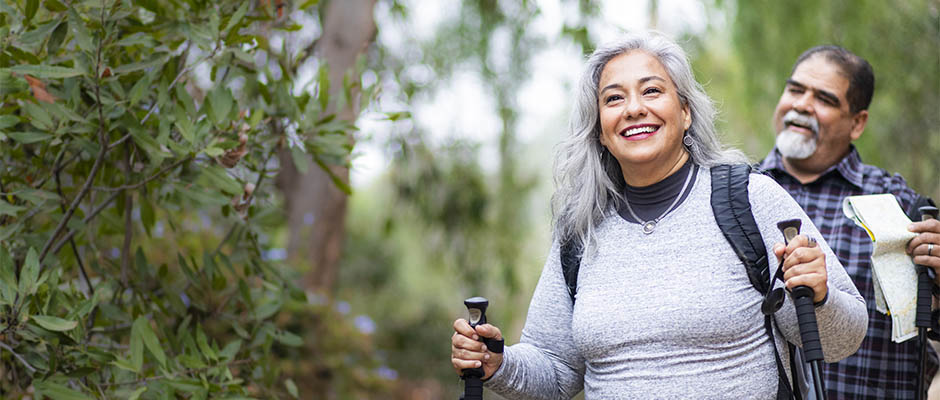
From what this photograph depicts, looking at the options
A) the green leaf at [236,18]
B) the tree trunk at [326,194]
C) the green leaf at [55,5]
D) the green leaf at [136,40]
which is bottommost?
the tree trunk at [326,194]

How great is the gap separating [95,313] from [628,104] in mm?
1701

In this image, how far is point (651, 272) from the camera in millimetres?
1975

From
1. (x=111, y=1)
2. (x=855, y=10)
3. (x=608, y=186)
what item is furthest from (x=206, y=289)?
(x=855, y=10)

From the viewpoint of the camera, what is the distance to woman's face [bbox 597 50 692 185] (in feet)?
6.70

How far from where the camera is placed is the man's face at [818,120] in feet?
9.16

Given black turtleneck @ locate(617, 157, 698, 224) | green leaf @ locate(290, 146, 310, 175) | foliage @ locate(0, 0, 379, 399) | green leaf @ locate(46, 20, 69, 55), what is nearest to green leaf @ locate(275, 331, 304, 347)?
foliage @ locate(0, 0, 379, 399)

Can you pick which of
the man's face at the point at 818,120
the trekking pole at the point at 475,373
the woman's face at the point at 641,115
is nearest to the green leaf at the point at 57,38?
the trekking pole at the point at 475,373

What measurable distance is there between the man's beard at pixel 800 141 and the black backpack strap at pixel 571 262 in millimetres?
1038

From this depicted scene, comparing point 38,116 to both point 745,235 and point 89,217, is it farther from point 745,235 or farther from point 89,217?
point 745,235

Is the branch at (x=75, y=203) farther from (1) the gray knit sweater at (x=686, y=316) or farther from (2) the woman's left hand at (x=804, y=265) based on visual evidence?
(2) the woman's left hand at (x=804, y=265)

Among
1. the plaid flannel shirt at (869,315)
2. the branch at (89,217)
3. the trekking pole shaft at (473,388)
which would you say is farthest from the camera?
the plaid flannel shirt at (869,315)

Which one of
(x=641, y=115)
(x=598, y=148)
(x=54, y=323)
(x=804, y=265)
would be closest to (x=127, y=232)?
(x=54, y=323)

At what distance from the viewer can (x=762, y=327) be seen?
1.94 metres

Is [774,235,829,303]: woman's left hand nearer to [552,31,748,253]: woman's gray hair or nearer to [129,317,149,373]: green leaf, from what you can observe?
[552,31,748,253]: woman's gray hair
